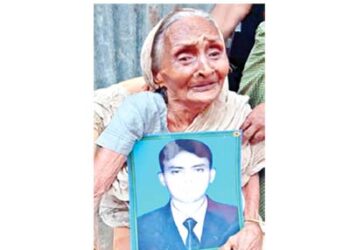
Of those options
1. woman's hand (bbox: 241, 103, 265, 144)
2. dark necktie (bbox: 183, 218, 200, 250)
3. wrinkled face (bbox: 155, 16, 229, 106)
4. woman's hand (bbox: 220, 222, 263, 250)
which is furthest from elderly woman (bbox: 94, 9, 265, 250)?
woman's hand (bbox: 220, 222, 263, 250)

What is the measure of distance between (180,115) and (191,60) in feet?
0.64

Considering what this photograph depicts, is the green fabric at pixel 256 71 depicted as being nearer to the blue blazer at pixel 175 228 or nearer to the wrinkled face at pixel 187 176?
the wrinkled face at pixel 187 176

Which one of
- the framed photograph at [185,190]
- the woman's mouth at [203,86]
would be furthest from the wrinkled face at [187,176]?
the woman's mouth at [203,86]

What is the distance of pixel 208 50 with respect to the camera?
6.78 ft

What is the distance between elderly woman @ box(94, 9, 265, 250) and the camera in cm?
205

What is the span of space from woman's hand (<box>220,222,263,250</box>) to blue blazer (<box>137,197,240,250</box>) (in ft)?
0.06

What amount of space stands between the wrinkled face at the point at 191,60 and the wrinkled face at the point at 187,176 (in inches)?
8.2

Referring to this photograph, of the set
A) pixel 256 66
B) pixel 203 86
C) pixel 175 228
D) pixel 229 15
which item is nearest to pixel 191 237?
pixel 175 228

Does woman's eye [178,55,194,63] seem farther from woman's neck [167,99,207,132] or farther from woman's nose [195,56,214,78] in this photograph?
woman's neck [167,99,207,132]

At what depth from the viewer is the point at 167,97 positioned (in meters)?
2.09
